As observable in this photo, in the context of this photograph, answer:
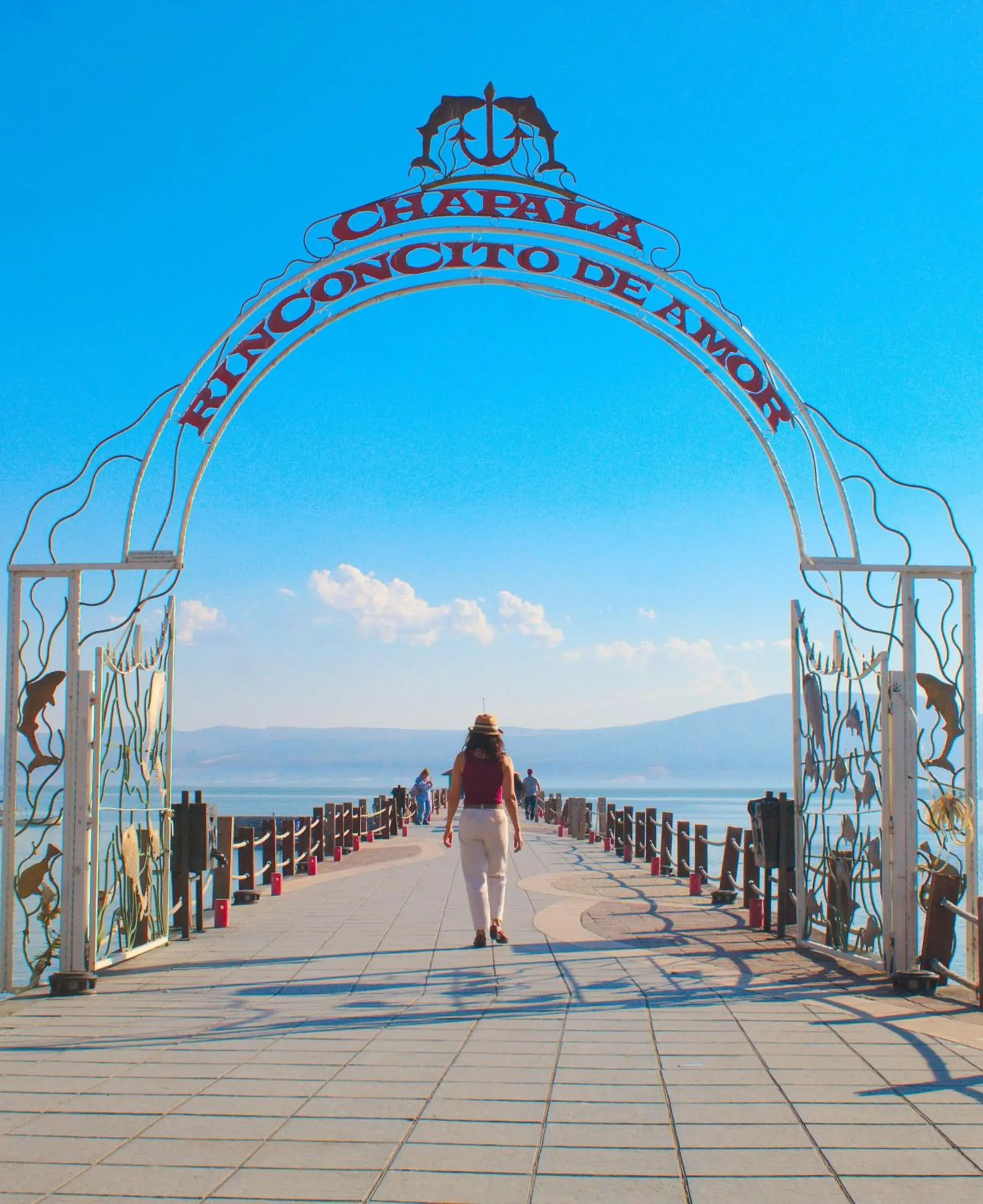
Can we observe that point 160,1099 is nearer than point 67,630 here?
Yes

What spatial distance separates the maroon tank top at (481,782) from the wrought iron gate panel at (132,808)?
237cm

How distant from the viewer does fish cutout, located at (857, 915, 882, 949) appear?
857 centimetres

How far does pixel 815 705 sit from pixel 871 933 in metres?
1.78

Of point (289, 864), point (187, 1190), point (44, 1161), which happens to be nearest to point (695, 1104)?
point (187, 1190)

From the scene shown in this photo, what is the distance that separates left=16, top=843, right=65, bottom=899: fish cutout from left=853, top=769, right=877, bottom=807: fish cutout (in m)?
5.63

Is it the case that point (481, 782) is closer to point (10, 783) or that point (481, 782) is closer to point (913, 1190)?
point (10, 783)

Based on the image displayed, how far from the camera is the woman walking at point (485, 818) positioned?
9.23 m

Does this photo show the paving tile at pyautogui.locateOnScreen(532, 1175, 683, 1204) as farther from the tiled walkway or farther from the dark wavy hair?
the dark wavy hair

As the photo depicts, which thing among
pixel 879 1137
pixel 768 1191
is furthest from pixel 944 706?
pixel 768 1191

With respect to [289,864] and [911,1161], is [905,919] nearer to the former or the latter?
[911,1161]

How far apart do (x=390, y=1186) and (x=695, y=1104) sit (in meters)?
1.54

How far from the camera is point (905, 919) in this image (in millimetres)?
8172

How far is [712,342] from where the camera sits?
9.72 metres

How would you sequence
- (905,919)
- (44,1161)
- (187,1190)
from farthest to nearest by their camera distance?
(905,919)
(44,1161)
(187,1190)
